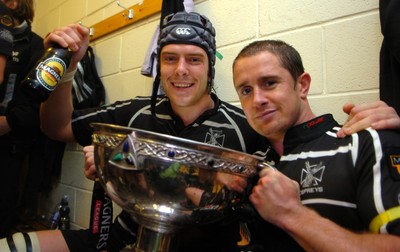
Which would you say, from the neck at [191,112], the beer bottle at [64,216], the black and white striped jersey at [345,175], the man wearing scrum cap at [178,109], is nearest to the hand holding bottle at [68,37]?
the man wearing scrum cap at [178,109]

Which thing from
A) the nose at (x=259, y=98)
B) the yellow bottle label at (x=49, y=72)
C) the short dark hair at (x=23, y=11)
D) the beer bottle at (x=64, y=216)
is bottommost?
the beer bottle at (x=64, y=216)

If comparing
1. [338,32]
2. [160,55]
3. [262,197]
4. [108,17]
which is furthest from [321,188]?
[108,17]

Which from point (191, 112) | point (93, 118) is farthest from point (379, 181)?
point (93, 118)

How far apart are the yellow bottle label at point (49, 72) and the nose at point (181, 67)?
35 centimetres

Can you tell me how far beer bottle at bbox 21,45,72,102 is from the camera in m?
0.69

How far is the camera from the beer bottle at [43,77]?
27.3 inches

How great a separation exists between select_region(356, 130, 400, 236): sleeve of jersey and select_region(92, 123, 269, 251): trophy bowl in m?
0.19

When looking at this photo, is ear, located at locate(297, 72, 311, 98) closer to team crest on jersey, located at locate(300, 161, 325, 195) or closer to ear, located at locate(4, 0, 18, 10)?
team crest on jersey, located at locate(300, 161, 325, 195)

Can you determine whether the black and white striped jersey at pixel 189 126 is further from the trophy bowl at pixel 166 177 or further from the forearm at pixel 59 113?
the trophy bowl at pixel 166 177

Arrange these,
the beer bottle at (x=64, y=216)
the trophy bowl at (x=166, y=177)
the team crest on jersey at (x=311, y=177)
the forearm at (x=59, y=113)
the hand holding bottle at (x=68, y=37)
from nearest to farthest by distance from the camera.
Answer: the trophy bowl at (x=166, y=177)
the team crest on jersey at (x=311, y=177)
the hand holding bottle at (x=68, y=37)
the forearm at (x=59, y=113)
the beer bottle at (x=64, y=216)

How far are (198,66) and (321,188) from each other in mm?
573

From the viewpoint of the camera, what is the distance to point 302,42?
1.00 meters

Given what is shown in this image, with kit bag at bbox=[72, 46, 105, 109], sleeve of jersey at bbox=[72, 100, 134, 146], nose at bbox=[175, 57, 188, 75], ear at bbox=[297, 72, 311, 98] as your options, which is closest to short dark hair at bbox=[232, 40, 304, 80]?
ear at bbox=[297, 72, 311, 98]

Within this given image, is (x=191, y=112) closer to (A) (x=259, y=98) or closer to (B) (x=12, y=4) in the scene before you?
(A) (x=259, y=98)
